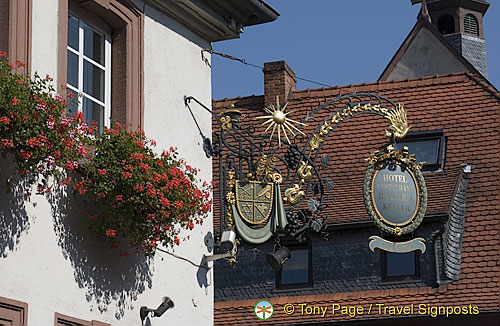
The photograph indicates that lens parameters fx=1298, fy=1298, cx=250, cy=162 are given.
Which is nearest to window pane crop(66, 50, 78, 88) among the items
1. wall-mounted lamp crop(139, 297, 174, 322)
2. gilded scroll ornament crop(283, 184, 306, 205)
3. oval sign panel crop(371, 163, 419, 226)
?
wall-mounted lamp crop(139, 297, 174, 322)

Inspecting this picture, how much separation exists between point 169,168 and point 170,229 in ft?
1.73

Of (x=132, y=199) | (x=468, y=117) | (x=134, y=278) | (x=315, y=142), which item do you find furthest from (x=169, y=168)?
(x=468, y=117)

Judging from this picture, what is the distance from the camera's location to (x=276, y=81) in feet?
85.9

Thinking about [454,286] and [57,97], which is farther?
[454,286]

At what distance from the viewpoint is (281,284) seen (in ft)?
77.1

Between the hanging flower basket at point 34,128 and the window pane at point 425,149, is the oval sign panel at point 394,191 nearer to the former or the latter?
the hanging flower basket at point 34,128

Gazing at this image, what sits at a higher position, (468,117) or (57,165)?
(468,117)

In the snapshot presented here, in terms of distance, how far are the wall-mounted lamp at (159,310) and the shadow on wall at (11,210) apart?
5.98 feet

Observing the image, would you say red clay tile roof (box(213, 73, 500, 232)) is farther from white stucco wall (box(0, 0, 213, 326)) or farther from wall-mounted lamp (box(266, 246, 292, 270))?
white stucco wall (box(0, 0, 213, 326))

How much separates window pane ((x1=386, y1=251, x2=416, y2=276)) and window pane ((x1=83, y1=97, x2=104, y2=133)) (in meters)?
12.3

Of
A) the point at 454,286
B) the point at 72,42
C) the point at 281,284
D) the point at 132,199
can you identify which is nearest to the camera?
→ the point at 132,199

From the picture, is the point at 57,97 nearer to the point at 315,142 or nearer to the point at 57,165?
the point at 57,165

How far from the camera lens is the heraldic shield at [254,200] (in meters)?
12.5

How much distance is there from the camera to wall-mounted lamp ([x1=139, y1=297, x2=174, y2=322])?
11047mm
